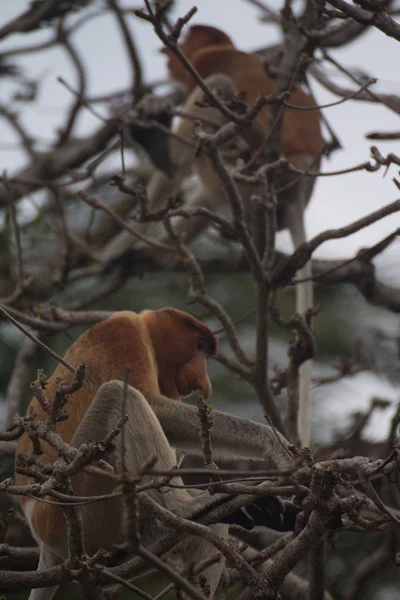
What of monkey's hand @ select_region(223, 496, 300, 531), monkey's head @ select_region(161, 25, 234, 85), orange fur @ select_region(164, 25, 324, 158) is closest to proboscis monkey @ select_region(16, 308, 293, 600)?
monkey's hand @ select_region(223, 496, 300, 531)

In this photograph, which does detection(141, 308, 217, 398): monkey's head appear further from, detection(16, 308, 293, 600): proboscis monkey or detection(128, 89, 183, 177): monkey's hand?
detection(128, 89, 183, 177): monkey's hand

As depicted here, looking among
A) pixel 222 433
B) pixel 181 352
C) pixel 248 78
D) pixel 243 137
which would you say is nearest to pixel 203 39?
pixel 248 78

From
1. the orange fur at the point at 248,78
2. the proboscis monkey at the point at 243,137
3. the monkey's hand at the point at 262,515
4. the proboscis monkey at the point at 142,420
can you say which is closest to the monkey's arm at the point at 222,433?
the proboscis monkey at the point at 142,420

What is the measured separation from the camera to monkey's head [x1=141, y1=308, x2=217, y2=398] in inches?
130

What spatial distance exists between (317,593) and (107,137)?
152 inches

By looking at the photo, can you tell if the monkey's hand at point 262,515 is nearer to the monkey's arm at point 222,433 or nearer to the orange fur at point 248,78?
the monkey's arm at point 222,433

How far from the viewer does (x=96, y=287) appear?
6285mm

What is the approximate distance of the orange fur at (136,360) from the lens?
118 inches

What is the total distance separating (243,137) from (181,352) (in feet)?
8.26

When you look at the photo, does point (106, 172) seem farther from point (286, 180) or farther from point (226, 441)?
point (226, 441)

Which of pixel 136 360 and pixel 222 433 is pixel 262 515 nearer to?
pixel 222 433

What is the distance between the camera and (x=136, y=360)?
3145 mm

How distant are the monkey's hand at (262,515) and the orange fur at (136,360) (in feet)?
1.91

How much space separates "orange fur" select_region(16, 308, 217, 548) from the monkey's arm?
0.09 metres
